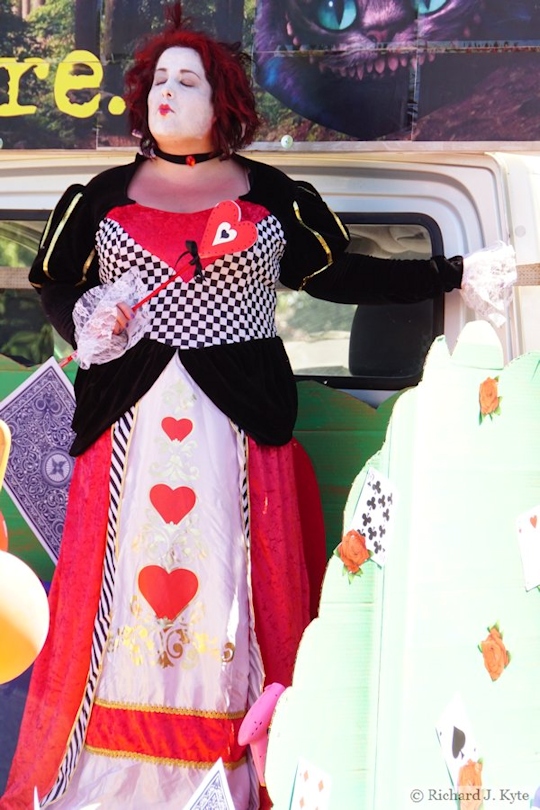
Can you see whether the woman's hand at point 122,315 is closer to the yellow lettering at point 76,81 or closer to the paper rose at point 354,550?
the yellow lettering at point 76,81

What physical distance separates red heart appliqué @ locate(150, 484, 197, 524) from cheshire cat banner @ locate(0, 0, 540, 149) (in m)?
1.09

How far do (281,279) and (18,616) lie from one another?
4.76 ft

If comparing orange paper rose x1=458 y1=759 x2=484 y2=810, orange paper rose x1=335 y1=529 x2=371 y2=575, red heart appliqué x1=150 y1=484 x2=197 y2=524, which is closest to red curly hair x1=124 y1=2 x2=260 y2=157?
red heart appliqué x1=150 y1=484 x2=197 y2=524

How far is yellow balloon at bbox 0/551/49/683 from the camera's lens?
6.91 ft

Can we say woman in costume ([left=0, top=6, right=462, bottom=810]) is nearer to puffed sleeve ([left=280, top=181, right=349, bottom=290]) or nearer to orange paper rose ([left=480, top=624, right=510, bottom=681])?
puffed sleeve ([left=280, top=181, right=349, bottom=290])

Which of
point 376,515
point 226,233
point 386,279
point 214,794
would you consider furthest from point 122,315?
point 214,794

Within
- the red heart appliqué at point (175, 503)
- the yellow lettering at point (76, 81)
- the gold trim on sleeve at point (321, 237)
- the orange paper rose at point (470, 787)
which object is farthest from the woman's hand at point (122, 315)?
the orange paper rose at point (470, 787)

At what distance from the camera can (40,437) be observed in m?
3.55

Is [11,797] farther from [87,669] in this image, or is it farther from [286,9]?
[286,9]

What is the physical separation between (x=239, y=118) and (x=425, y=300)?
28.4 inches

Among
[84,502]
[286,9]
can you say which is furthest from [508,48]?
[84,502]

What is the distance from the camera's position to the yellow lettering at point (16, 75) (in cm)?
348

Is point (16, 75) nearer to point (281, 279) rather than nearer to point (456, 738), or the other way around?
point (281, 279)

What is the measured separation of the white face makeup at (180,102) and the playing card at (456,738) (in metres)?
1.56
